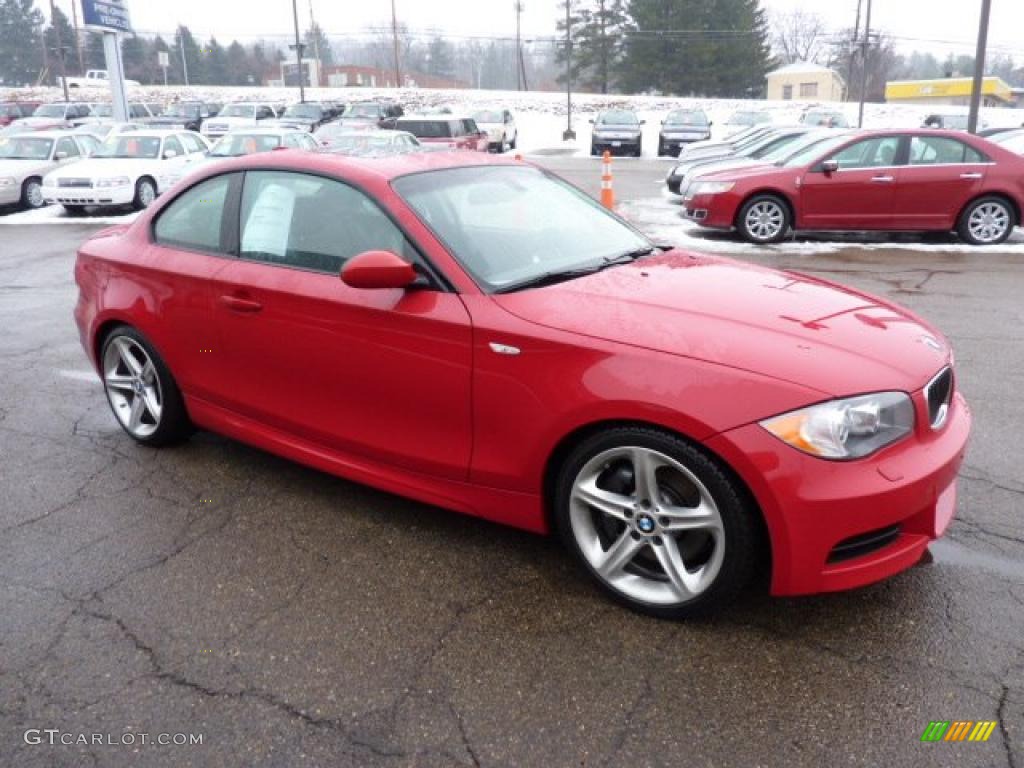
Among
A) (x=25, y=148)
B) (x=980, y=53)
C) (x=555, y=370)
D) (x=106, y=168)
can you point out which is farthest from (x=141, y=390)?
(x=980, y=53)

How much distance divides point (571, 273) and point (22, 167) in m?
16.7

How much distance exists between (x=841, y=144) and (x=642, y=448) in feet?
31.6

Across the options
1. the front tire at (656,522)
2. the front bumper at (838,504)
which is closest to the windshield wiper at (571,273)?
the front tire at (656,522)

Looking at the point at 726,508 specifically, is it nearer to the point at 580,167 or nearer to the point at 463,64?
the point at 580,167

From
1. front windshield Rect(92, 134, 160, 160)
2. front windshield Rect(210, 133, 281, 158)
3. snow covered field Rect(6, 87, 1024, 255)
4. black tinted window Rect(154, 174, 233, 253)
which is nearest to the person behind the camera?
black tinted window Rect(154, 174, 233, 253)

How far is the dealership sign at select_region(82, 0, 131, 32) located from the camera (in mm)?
24406

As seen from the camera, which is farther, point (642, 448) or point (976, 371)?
point (976, 371)

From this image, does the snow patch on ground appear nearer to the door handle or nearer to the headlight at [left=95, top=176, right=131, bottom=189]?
the headlight at [left=95, top=176, right=131, bottom=189]

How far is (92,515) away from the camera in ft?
12.0

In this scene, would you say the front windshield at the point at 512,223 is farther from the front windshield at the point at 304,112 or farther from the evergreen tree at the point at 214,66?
the evergreen tree at the point at 214,66

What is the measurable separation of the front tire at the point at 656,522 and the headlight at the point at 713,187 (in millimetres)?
9155

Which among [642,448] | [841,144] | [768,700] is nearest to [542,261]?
[642,448]

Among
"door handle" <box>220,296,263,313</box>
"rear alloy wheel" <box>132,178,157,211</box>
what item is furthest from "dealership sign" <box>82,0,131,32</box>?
"door handle" <box>220,296,263,313</box>

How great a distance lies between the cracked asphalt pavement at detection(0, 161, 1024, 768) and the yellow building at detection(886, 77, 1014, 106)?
7426cm
